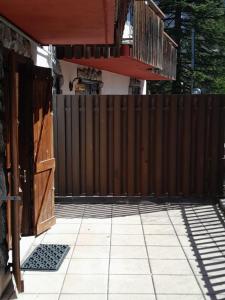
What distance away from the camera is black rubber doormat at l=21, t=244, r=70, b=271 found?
4785 millimetres

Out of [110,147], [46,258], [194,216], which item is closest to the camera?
[46,258]

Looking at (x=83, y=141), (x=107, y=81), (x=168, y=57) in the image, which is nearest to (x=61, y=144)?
(x=83, y=141)

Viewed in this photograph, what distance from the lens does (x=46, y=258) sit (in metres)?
5.05

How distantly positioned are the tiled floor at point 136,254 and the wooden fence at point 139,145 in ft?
1.64

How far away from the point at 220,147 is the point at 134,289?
4202mm

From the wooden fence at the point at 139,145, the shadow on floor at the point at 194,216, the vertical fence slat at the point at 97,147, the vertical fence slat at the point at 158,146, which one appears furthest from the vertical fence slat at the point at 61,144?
the vertical fence slat at the point at 158,146

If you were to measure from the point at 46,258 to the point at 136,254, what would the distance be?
107 centimetres

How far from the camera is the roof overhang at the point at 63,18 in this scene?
13.1 ft

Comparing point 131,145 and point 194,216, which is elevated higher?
point 131,145

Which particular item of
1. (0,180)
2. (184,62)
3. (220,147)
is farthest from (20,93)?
(184,62)

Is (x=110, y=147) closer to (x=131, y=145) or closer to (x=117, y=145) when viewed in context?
(x=117, y=145)

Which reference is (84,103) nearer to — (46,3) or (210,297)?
(46,3)

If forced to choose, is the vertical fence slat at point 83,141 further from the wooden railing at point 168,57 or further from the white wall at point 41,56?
the wooden railing at point 168,57

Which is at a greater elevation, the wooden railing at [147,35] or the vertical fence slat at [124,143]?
the wooden railing at [147,35]
